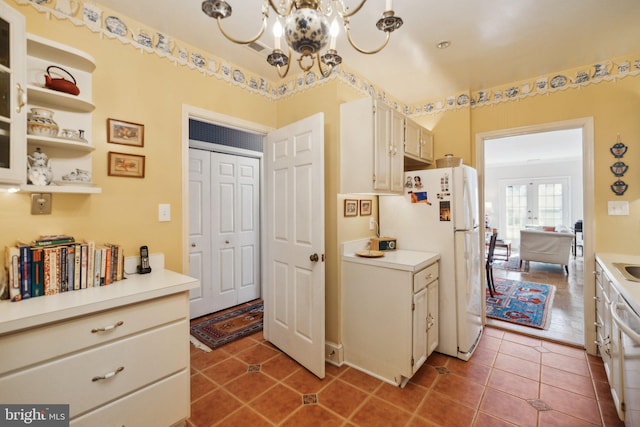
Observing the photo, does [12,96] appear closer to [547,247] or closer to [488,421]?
[488,421]

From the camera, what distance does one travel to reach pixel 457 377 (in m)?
2.18

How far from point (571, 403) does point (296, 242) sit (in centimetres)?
215

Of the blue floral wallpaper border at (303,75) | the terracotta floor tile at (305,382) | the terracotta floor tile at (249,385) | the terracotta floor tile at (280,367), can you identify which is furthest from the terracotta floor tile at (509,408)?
the blue floral wallpaper border at (303,75)

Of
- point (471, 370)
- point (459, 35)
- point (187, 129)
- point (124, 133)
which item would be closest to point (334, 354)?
point (471, 370)

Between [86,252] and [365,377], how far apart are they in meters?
2.03

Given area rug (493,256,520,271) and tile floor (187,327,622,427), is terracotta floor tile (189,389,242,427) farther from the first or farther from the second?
area rug (493,256,520,271)

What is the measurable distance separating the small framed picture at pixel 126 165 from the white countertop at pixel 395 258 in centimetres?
160

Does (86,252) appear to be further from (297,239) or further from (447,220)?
(447,220)

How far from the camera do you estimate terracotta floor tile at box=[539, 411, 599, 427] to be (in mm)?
1688

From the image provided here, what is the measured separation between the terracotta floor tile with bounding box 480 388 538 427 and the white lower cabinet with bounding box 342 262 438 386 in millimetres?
462

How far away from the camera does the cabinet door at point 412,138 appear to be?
2662 mm

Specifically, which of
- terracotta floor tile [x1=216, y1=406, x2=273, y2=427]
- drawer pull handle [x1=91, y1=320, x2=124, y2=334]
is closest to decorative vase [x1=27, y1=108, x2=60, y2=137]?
drawer pull handle [x1=91, y1=320, x2=124, y2=334]

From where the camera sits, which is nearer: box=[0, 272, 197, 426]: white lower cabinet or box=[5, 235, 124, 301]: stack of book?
box=[0, 272, 197, 426]: white lower cabinet

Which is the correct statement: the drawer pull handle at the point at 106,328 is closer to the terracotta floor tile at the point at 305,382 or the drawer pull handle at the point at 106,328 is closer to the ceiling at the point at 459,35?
the terracotta floor tile at the point at 305,382
